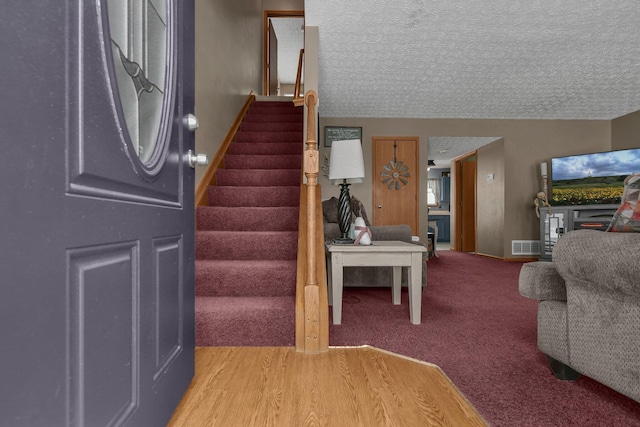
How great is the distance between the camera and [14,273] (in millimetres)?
478

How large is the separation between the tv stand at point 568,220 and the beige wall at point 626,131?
→ 4.69 ft

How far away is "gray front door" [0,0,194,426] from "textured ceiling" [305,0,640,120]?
266cm

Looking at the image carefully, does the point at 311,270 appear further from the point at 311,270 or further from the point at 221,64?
the point at 221,64

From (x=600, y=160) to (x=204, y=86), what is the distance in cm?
566

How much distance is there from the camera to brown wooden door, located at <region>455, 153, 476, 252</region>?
7.89m

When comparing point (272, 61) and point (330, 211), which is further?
point (272, 61)

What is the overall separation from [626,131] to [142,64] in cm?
745

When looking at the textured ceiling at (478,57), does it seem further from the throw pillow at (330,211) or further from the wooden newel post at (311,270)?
the wooden newel post at (311,270)

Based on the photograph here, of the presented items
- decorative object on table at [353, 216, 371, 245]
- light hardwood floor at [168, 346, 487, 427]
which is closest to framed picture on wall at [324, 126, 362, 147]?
decorative object on table at [353, 216, 371, 245]

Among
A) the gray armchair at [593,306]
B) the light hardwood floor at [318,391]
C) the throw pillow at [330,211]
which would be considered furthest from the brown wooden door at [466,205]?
the light hardwood floor at [318,391]

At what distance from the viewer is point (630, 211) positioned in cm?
129

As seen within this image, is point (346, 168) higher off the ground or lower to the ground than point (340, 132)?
lower

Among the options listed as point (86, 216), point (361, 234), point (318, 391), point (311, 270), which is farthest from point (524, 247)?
point (86, 216)

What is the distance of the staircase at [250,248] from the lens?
1877 mm
